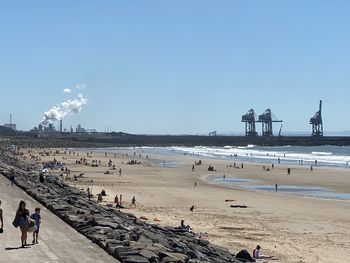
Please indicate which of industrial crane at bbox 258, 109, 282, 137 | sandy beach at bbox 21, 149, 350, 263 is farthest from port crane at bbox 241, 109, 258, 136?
sandy beach at bbox 21, 149, 350, 263

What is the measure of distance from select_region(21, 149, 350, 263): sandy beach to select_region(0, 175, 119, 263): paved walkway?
282 inches

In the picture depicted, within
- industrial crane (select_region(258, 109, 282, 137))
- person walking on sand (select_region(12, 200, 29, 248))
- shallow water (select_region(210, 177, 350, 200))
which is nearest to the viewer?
person walking on sand (select_region(12, 200, 29, 248))

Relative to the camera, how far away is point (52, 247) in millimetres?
13148

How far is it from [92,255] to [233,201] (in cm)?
2309

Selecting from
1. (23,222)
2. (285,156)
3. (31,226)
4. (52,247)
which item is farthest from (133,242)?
(285,156)

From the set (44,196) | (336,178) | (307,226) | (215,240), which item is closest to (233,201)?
(307,226)

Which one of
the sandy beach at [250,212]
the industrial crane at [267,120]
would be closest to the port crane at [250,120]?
the industrial crane at [267,120]

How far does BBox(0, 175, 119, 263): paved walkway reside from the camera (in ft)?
39.8

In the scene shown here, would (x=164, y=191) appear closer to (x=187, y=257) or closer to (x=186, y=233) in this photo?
(x=186, y=233)

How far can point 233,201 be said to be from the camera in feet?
114

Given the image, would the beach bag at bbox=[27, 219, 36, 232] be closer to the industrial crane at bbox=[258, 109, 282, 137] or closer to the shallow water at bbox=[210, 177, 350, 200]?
the shallow water at bbox=[210, 177, 350, 200]

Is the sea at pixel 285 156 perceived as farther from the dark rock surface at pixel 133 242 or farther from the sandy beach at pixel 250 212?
the dark rock surface at pixel 133 242

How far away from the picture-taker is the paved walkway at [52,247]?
478 inches

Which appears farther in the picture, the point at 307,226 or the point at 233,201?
the point at 233,201
